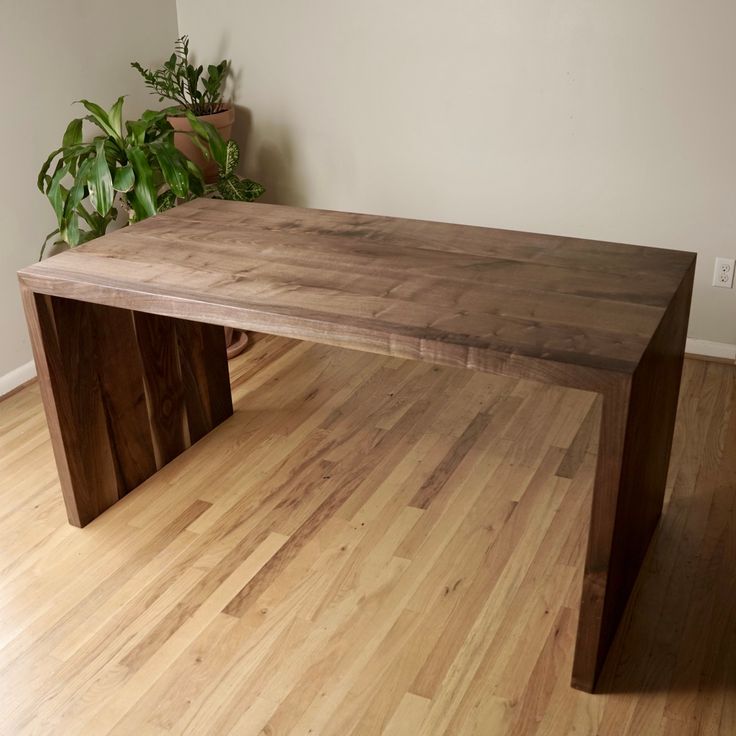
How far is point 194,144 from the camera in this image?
10.5ft

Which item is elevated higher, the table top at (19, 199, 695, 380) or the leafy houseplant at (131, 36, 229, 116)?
the leafy houseplant at (131, 36, 229, 116)

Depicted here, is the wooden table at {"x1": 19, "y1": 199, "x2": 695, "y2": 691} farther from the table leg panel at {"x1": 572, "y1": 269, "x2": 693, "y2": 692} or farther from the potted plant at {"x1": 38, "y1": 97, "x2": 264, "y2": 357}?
the potted plant at {"x1": 38, "y1": 97, "x2": 264, "y2": 357}

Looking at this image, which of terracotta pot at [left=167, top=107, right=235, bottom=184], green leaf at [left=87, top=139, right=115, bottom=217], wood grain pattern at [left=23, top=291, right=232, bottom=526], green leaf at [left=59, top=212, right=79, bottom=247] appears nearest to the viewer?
wood grain pattern at [left=23, top=291, right=232, bottom=526]

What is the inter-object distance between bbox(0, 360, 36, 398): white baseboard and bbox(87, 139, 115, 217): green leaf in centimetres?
69

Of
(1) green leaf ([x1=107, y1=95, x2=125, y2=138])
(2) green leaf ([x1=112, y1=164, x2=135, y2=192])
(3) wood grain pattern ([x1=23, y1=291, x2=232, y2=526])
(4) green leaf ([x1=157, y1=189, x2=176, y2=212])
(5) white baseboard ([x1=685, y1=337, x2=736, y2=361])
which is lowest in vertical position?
(5) white baseboard ([x1=685, y1=337, x2=736, y2=361])

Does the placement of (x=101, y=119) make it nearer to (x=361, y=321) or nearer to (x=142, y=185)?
(x=142, y=185)

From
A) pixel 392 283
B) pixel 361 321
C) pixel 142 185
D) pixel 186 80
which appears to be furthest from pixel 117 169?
pixel 361 321

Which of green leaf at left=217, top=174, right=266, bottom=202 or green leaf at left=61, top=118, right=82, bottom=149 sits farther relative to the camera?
green leaf at left=217, top=174, right=266, bottom=202

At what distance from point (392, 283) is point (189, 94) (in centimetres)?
199

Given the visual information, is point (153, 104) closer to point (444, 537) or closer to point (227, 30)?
point (227, 30)

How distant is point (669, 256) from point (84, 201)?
216 centimetres

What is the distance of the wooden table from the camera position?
61.8 inches

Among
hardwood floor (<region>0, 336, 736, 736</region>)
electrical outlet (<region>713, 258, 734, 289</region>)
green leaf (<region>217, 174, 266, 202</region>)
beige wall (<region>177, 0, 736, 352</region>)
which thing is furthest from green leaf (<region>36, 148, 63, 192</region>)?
electrical outlet (<region>713, 258, 734, 289</region>)

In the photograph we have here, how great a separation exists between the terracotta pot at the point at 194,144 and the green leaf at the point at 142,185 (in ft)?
1.17
